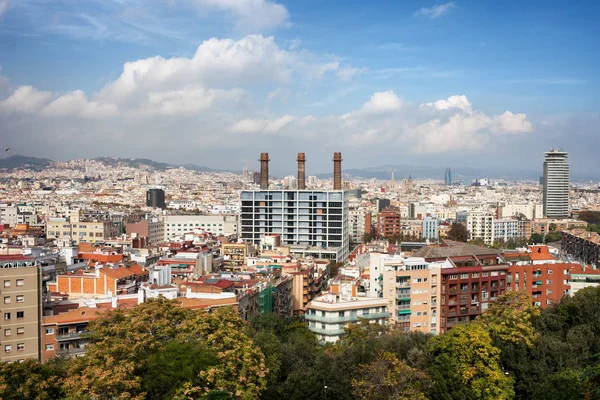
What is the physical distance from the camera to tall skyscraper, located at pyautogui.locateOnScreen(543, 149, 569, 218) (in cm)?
9869

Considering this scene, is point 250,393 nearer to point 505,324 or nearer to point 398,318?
point 505,324

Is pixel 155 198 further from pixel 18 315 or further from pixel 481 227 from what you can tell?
pixel 18 315

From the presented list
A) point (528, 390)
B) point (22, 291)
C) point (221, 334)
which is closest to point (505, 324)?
point (528, 390)

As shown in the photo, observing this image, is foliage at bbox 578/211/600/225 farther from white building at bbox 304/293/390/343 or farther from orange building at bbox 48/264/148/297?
orange building at bbox 48/264/148/297

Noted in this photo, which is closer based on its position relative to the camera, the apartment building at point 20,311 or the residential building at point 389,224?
the apartment building at point 20,311

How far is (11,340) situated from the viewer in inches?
766

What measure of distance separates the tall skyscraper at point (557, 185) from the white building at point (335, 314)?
270 ft

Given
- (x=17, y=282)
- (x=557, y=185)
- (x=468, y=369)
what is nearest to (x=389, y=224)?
(x=557, y=185)

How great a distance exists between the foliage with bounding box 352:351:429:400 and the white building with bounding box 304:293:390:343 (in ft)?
22.4

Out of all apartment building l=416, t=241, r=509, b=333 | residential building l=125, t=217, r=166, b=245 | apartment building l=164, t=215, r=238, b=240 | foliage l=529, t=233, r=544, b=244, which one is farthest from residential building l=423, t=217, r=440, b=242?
apartment building l=416, t=241, r=509, b=333

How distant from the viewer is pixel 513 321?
19031mm

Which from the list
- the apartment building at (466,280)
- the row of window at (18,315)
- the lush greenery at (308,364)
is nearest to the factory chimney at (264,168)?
the apartment building at (466,280)

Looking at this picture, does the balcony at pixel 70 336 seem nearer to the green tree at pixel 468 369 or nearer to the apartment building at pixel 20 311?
the apartment building at pixel 20 311

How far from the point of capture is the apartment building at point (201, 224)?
65625mm
